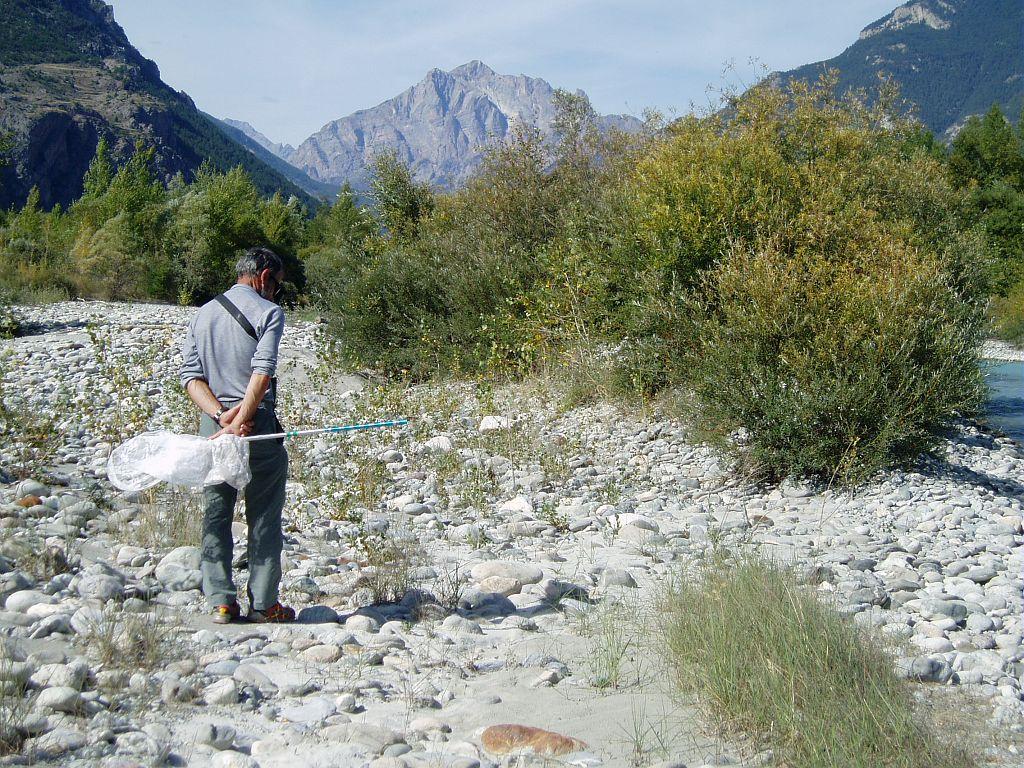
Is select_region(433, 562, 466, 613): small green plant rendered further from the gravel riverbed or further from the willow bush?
the willow bush

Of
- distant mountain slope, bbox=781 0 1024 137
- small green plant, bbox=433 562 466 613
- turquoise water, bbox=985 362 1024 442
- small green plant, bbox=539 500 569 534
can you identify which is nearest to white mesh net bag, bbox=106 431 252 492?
small green plant, bbox=433 562 466 613

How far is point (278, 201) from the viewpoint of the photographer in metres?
48.2

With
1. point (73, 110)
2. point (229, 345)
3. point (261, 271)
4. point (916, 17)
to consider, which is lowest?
point (229, 345)

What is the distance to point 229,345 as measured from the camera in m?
4.63

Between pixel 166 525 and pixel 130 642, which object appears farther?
pixel 166 525

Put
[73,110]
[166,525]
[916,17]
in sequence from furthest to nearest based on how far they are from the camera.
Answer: [916,17] < [73,110] < [166,525]

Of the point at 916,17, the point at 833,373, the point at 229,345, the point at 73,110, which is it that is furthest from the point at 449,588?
the point at 916,17

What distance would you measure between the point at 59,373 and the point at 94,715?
36.7ft

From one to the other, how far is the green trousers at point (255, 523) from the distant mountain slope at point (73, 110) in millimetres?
86346

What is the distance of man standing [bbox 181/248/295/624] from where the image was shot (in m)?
4.57

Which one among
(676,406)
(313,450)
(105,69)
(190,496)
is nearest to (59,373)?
(313,450)

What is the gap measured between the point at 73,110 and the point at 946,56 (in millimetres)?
144718

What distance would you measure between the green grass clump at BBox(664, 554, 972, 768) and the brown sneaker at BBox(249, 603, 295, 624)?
2025 millimetres

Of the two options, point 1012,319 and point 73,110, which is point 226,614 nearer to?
point 1012,319
